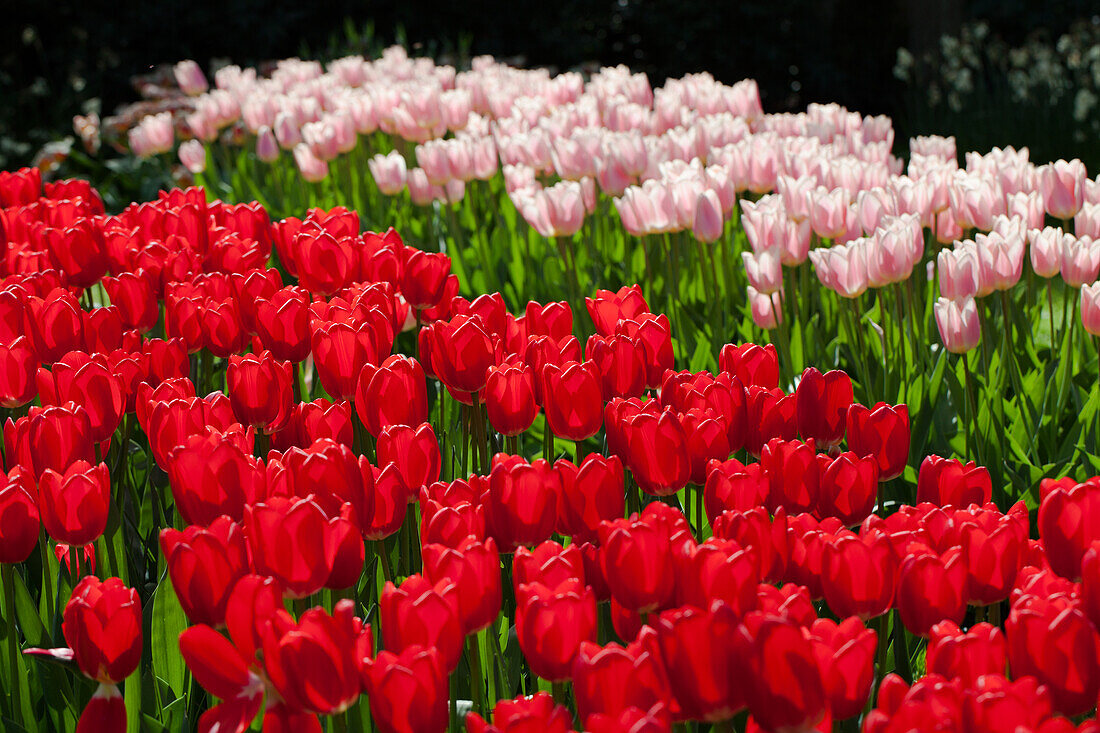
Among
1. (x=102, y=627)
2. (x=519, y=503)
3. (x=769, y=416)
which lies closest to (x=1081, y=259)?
(x=769, y=416)

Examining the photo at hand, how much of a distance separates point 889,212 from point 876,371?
440mm

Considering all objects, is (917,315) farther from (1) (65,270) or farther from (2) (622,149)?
(1) (65,270)

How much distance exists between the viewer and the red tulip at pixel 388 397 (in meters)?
1.72

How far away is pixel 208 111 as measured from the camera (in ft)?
18.7

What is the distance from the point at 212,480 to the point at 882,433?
93cm

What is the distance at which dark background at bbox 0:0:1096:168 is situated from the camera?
32.8ft

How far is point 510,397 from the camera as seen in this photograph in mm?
1760

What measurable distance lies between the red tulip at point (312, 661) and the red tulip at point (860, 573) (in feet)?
1.66

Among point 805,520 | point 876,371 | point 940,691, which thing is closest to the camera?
point 940,691

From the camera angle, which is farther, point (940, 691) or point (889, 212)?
point (889, 212)

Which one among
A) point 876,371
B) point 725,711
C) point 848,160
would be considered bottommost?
point 876,371

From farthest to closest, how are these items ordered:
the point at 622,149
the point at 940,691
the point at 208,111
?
the point at 208,111, the point at 622,149, the point at 940,691

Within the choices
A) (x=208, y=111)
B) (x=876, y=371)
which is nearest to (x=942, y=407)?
(x=876, y=371)

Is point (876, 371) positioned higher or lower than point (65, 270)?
lower
